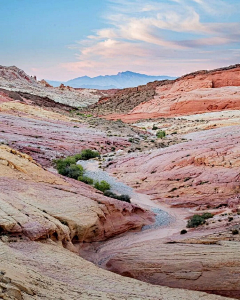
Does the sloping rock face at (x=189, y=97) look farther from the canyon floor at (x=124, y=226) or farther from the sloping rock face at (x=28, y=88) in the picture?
the canyon floor at (x=124, y=226)

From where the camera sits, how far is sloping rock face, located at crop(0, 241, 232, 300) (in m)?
6.28

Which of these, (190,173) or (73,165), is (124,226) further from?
(73,165)

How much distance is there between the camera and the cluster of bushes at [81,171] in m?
18.4

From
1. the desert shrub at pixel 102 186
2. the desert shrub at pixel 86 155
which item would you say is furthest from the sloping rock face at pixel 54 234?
the desert shrub at pixel 86 155

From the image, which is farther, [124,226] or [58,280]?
[124,226]

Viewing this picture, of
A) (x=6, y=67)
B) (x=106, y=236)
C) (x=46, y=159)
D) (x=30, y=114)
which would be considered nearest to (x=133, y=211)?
(x=106, y=236)

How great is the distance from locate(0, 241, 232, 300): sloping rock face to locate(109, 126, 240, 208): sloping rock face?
349 inches

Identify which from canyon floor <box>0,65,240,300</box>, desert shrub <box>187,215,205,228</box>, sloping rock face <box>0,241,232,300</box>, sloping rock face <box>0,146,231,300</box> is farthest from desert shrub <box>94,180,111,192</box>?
sloping rock face <box>0,241,232,300</box>

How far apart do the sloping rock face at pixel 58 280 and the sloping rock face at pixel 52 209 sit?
0.71m

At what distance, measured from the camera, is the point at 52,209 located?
1226cm

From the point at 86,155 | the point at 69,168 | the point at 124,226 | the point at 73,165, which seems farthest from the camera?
the point at 86,155

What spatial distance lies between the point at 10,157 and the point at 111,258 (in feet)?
20.2

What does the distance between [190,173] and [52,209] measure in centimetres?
1093

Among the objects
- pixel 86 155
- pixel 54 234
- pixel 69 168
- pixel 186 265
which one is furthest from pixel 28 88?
pixel 186 265
